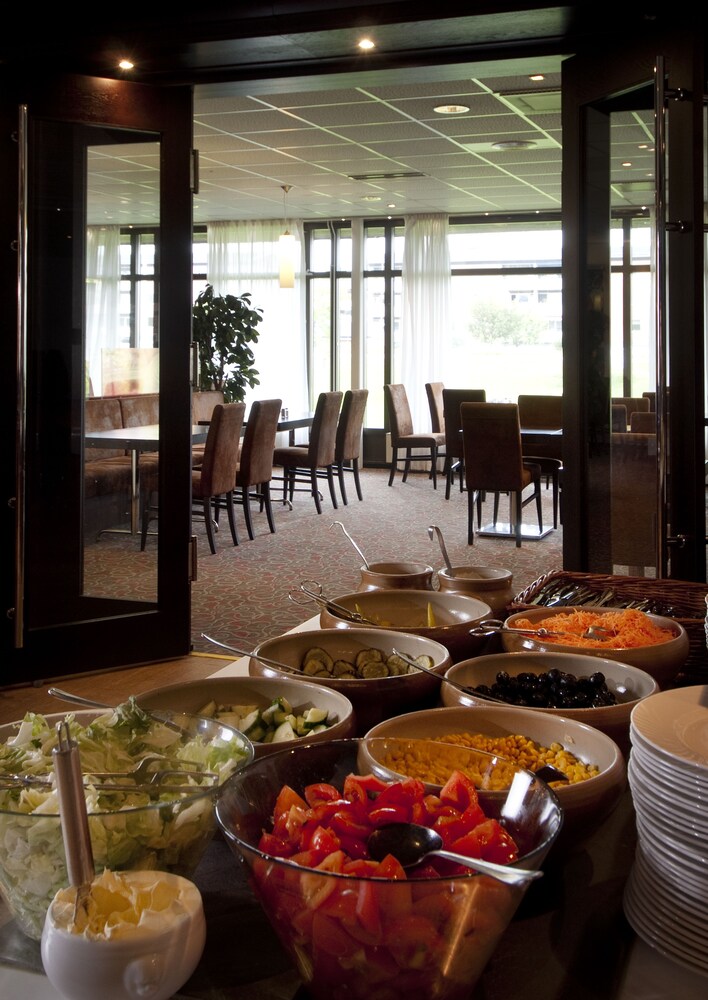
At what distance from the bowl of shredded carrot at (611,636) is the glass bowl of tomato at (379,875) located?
0.63m

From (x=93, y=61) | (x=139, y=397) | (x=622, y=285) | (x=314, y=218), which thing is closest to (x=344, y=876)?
(x=622, y=285)

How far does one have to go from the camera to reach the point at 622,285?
3.60 meters

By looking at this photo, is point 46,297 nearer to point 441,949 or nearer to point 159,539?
point 159,539

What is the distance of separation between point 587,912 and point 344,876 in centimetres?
38

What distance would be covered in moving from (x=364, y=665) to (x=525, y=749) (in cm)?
38

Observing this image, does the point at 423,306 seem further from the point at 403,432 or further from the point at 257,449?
the point at 257,449

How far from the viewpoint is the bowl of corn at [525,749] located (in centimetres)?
101

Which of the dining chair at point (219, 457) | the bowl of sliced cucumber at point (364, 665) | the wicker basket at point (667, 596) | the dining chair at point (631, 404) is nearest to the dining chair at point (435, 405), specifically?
the dining chair at point (219, 457)

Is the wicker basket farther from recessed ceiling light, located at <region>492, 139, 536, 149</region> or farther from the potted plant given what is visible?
the potted plant

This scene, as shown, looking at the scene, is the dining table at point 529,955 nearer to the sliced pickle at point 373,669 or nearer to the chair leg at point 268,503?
the sliced pickle at point 373,669

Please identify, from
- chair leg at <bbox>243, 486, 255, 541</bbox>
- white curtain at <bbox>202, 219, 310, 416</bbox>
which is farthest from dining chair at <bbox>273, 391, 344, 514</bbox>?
white curtain at <bbox>202, 219, 310, 416</bbox>

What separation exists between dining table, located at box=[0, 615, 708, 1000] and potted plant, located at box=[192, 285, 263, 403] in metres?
10.5

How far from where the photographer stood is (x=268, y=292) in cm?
1297

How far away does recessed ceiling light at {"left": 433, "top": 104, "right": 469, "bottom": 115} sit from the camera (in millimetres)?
6770
